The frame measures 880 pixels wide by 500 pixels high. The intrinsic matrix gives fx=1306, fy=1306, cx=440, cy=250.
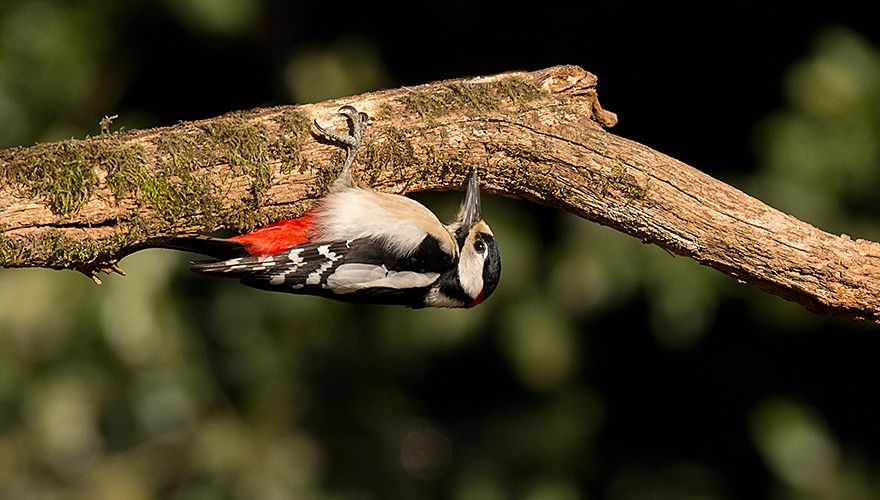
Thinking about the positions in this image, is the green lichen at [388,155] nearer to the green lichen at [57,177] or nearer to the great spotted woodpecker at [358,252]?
the great spotted woodpecker at [358,252]

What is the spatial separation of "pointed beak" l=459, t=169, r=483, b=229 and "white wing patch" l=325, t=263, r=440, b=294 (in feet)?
0.90

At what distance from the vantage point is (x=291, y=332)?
6.11 metres

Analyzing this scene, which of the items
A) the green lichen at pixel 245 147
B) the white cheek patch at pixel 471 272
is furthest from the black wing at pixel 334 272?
the green lichen at pixel 245 147

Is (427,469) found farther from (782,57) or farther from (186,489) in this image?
(782,57)

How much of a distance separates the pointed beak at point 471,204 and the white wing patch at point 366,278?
275 millimetres

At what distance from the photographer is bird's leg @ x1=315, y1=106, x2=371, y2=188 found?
3.51 meters

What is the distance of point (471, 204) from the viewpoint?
3.93m

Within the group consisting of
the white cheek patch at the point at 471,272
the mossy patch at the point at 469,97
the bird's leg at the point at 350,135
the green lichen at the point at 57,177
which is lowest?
the green lichen at the point at 57,177

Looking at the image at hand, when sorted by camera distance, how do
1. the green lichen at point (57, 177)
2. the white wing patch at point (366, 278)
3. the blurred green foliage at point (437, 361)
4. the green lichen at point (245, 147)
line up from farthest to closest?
1. the blurred green foliage at point (437, 361)
2. the white wing patch at point (366, 278)
3. the green lichen at point (245, 147)
4. the green lichen at point (57, 177)

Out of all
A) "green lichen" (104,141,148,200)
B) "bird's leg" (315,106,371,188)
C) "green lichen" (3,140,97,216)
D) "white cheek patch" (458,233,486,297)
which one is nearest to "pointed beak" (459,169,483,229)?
"white cheek patch" (458,233,486,297)

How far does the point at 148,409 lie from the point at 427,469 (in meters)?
1.51

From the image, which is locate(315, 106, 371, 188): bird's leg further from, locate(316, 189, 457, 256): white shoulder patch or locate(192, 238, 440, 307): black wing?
locate(192, 238, 440, 307): black wing

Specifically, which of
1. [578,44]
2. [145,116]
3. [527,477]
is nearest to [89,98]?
[145,116]

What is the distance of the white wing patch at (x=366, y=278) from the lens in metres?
3.71
